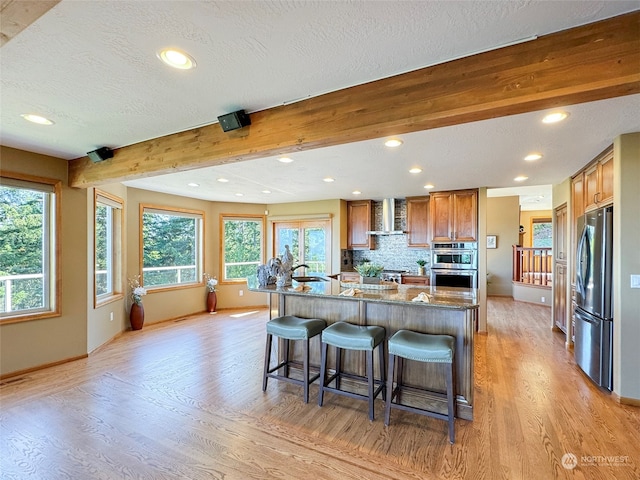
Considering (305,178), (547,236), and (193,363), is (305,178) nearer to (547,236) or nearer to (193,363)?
(193,363)

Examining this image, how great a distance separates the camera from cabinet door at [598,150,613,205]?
297 cm

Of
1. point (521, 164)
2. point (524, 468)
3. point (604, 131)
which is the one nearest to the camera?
point (524, 468)

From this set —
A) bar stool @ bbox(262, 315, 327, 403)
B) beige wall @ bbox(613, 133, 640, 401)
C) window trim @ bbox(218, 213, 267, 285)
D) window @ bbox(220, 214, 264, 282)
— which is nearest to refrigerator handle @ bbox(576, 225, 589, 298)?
beige wall @ bbox(613, 133, 640, 401)

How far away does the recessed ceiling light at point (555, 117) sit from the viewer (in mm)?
2266

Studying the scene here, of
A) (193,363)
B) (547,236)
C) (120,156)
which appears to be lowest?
(193,363)

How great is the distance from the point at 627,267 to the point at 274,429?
331 centimetres

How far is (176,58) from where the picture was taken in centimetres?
168

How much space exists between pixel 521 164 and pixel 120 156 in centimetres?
450

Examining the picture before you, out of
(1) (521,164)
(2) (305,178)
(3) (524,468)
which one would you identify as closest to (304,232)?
(2) (305,178)

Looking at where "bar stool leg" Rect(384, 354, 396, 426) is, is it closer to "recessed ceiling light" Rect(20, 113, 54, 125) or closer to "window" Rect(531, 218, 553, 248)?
"recessed ceiling light" Rect(20, 113, 54, 125)

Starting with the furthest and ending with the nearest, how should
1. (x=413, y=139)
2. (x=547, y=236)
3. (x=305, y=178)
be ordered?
(x=547, y=236)
(x=305, y=178)
(x=413, y=139)

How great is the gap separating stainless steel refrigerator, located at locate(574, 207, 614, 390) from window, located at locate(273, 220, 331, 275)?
422 centimetres

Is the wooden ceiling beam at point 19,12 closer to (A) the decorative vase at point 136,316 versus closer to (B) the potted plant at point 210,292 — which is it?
(A) the decorative vase at point 136,316

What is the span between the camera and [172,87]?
79.0 inches
